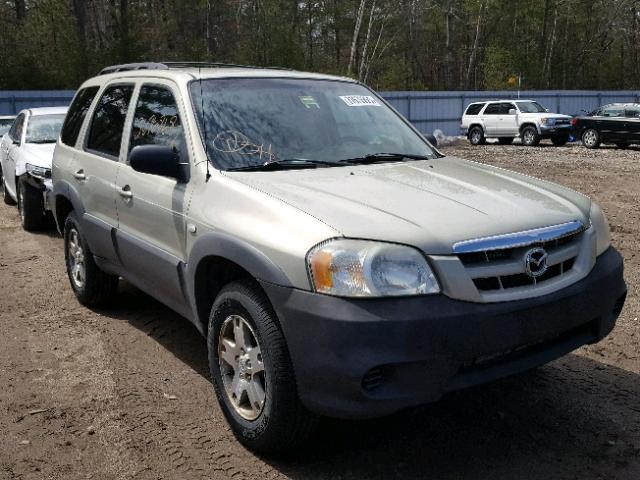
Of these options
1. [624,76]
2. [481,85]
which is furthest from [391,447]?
[624,76]

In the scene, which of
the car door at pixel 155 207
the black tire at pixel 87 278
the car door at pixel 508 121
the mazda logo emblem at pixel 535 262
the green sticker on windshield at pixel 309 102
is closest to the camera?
the mazda logo emblem at pixel 535 262

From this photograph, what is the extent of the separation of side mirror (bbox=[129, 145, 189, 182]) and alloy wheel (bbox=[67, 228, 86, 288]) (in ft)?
6.51

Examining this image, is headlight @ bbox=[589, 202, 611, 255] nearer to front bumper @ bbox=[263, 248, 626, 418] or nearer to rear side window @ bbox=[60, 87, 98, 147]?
front bumper @ bbox=[263, 248, 626, 418]

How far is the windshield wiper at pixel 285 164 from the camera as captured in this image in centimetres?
362

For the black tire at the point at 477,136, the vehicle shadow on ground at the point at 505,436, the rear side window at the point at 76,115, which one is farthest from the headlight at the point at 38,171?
the black tire at the point at 477,136

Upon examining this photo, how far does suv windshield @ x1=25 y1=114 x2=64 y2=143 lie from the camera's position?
9.91 metres

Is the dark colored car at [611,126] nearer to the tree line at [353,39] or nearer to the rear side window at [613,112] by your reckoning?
the rear side window at [613,112]

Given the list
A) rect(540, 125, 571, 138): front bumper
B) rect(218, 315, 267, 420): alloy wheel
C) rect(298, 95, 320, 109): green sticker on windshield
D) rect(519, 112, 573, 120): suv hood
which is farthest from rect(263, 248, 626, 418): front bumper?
rect(519, 112, 573, 120): suv hood

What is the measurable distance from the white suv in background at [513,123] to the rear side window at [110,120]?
74.0 feet

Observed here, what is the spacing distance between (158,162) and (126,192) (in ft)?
2.67

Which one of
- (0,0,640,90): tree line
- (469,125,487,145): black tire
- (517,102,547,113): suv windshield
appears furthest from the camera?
(0,0,640,90): tree line

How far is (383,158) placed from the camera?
406 centimetres

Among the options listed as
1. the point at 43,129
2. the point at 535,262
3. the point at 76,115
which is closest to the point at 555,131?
the point at 43,129

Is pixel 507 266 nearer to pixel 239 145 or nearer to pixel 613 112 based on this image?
pixel 239 145
